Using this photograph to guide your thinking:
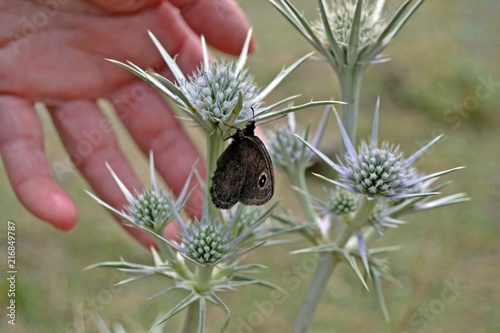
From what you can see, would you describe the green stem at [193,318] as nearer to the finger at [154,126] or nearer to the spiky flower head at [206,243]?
the spiky flower head at [206,243]

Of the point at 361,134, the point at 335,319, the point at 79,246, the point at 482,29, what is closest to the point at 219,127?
the point at 335,319

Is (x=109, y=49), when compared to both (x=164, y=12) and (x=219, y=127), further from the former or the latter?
(x=219, y=127)

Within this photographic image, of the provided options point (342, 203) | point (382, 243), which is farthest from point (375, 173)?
point (382, 243)

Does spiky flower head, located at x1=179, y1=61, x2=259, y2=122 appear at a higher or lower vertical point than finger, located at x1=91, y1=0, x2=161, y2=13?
lower

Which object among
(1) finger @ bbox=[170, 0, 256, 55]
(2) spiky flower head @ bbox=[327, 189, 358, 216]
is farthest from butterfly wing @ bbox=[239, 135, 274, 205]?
(1) finger @ bbox=[170, 0, 256, 55]

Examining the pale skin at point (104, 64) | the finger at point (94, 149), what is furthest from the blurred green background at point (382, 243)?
the pale skin at point (104, 64)

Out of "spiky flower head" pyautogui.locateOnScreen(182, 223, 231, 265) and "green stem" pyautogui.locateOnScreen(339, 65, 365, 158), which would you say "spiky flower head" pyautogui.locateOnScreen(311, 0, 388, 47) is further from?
"spiky flower head" pyautogui.locateOnScreen(182, 223, 231, 265)

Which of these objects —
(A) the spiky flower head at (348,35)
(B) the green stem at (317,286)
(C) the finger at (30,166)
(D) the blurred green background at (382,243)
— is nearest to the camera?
(A) the spiky flower head at (348,35)
